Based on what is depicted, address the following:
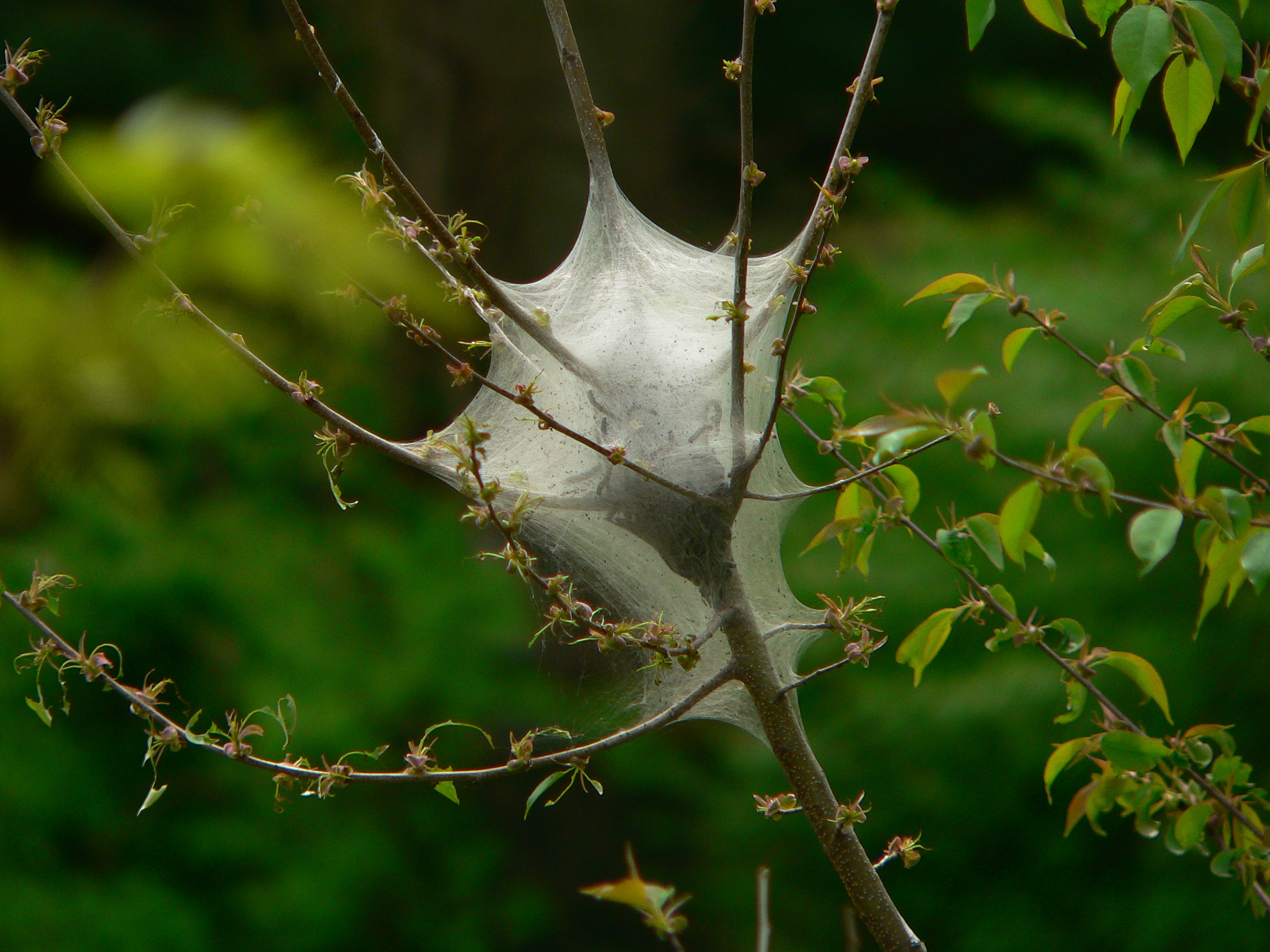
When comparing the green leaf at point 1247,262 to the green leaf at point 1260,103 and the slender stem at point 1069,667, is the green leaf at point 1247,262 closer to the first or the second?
the green leaf at point 1260,103

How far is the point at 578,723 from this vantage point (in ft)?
5.04

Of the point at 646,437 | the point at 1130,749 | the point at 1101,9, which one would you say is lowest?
the point at 1130,749

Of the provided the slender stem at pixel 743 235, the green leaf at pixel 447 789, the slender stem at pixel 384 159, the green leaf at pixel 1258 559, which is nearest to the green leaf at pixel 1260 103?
the green leaf at pixel 1258 559

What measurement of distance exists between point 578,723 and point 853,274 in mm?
3572

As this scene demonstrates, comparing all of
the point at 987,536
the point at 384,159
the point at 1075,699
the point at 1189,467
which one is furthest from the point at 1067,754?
the point at 384,159

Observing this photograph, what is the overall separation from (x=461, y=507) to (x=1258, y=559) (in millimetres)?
3968

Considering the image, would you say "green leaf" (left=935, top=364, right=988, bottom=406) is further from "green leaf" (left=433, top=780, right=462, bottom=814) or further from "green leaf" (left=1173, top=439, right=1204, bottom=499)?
"green leaf" (left=433, top=780, right=462, bottom=814)

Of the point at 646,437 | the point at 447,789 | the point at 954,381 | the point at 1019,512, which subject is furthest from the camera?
the point at 646,437

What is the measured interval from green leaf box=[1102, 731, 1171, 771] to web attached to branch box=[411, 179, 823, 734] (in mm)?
416

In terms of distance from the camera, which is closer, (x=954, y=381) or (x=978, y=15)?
(x=954, y=381)

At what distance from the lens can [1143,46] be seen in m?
0.75

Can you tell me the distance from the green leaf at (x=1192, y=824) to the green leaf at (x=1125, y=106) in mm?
609

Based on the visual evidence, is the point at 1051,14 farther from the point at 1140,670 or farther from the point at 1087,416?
the point at 1140,670

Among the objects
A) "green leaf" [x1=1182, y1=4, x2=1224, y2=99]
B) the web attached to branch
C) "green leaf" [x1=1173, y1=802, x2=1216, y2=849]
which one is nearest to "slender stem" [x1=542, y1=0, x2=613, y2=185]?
the web attached to branch
